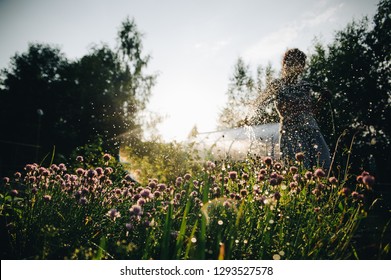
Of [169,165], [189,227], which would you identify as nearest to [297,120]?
[169,165]

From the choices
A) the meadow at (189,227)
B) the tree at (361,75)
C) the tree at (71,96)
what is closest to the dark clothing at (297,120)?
the meadow at (189,227)

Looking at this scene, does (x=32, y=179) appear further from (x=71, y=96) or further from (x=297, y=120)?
(x=71, y=96)

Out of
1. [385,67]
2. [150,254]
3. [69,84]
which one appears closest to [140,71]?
[69,84]

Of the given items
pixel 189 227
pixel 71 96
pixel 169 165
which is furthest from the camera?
pixel 71 96

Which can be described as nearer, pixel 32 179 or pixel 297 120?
pixel 32 179

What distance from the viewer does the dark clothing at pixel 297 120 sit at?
4.44 m

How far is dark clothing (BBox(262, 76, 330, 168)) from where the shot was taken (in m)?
4.44

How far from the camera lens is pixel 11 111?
21.7 meters

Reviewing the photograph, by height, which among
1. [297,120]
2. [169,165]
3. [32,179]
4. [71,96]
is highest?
[71,96]

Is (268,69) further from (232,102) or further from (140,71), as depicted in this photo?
(140,71)

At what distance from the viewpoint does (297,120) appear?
15.1ft

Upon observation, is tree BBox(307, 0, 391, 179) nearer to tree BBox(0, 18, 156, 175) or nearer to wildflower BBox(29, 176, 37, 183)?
tree BBox(0, 18, 156, 175)
